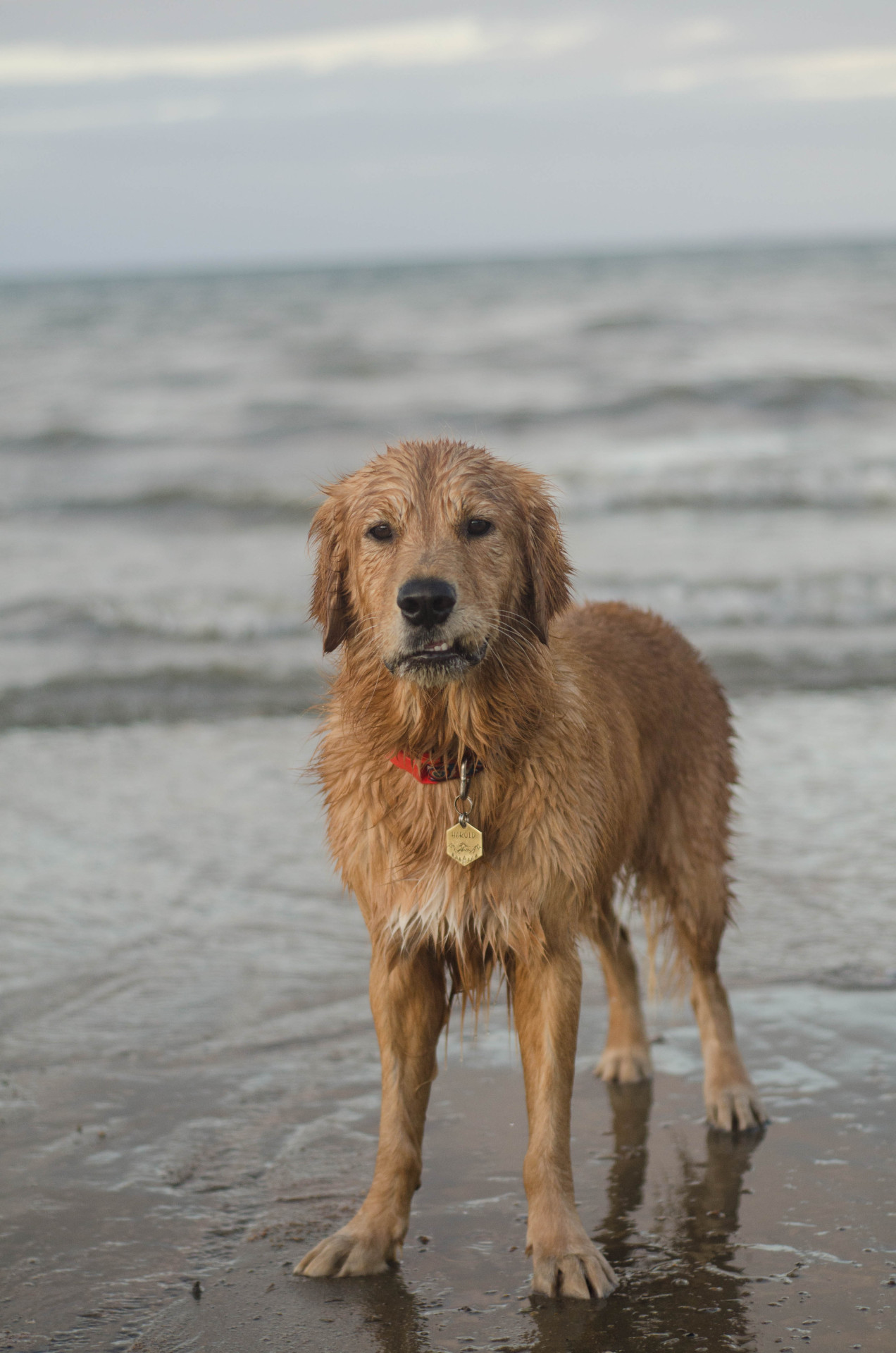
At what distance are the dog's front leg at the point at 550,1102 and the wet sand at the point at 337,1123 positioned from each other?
0.37 ft

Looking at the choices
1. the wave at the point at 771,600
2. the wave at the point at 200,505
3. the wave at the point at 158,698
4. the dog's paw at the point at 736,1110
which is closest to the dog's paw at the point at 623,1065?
the dog's paw at the point at 736,1110

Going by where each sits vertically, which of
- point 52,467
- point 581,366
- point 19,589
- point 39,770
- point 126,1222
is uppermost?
point 581,366

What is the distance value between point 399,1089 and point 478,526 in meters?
1.39

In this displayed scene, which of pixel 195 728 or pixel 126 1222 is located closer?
pixel 126 1222

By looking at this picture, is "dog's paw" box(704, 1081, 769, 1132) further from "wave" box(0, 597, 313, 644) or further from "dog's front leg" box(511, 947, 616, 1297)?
"wave" box(0, 597, 313, 644)

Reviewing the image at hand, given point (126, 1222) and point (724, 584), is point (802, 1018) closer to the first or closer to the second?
point (126, 1222)

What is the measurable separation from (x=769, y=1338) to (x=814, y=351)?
70.5 feet

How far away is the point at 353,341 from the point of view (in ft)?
87.0

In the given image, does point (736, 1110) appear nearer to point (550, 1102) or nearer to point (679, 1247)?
point (679, 1247)

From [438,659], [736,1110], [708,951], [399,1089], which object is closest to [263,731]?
[708,951]

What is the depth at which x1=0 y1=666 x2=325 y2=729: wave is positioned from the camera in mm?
8203

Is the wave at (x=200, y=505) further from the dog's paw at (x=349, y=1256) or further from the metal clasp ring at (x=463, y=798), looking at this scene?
the dog's paw at (x=349, y=1256)

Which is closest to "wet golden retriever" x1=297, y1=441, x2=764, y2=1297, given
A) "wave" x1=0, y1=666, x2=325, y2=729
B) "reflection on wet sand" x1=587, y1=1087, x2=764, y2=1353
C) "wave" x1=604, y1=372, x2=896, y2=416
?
"reflection on wet sand" x1=587, y1=1087, x2=764, y2=1353

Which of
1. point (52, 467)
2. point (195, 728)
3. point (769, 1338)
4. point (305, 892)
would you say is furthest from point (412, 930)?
point (52, 467)
